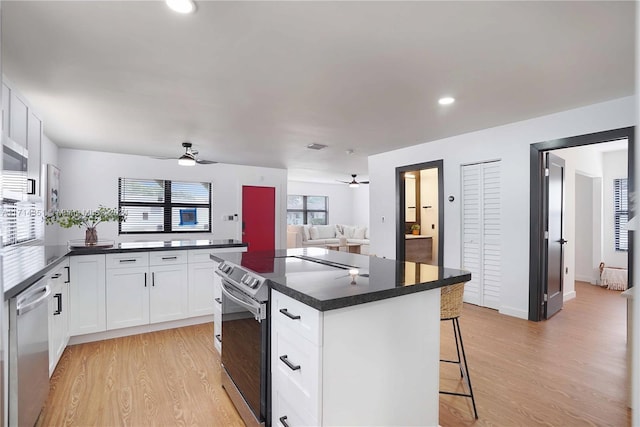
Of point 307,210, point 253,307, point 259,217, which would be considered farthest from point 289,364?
point 307,210

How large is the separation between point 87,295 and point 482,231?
4.49 m

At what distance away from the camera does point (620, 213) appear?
18.5ft

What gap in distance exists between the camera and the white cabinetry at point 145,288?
3.29 m

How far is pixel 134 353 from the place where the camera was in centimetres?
300

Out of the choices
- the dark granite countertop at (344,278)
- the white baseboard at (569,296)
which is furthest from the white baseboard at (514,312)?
the dark granite countertop at (344,278)

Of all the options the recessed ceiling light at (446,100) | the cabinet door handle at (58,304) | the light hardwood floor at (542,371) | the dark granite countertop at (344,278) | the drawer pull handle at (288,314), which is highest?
the recessed ceiling light at (446,100)

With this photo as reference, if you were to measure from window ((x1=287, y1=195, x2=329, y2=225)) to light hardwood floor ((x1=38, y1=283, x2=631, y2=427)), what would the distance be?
7418 millimetres

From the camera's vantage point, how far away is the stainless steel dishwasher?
164 cm

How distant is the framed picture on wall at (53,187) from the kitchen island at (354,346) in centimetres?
449

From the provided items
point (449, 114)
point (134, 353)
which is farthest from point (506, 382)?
point (134, 353)

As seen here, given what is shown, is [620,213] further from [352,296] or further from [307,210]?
[307,210]

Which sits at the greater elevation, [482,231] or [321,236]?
[482,231]

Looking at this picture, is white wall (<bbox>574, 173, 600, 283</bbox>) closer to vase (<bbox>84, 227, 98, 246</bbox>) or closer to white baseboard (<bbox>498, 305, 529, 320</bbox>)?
white baseboard (<bbox>498, 305, 529, 320</bbox>)

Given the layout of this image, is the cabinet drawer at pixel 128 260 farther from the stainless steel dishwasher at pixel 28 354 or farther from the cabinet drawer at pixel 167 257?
the stainless steel dishwasher at pixel 28 354
